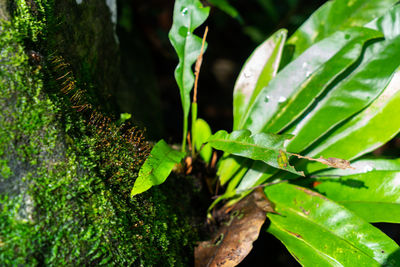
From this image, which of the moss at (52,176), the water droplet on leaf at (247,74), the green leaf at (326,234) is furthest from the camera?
the water droplet on leaf at (247,74)

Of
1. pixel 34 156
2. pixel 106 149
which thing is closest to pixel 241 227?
pixel 106 149

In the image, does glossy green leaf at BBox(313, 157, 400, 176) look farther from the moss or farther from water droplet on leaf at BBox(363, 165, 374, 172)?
the moss

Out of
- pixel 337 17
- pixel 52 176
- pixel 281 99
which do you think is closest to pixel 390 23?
pixel 337 17

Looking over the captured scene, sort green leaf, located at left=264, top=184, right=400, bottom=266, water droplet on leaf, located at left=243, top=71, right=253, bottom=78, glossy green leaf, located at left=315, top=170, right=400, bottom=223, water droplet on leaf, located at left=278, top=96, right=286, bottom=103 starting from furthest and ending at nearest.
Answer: water droplet on leaf, located at left=243, top=71, right=253, bottom=78 → water droplet on leaf, located at left=278, top=96, right=286, bottom=103 → glossy green leaf, located at left=315, top=170, right=400, bottom=223 → green leaf, located at left=264, top=184, right=400, bottom=266

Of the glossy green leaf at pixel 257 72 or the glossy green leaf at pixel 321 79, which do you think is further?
the glossy green leaf at pixel 257 72

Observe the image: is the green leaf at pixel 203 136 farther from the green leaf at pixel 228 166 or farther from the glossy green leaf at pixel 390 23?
the glossy green leaf at pixel 390 23

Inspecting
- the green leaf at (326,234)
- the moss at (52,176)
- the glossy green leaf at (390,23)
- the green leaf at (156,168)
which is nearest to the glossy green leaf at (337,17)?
the glossy green leaf at (390,23)

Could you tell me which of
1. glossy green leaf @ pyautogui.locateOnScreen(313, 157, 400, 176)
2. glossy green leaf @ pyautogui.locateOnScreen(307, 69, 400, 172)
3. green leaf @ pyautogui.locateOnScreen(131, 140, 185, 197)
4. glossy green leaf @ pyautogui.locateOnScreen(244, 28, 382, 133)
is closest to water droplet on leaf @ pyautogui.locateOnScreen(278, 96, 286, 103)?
glossy green leaf @ pyautogui.locateOnScreen(244, 28, 382, 133)
